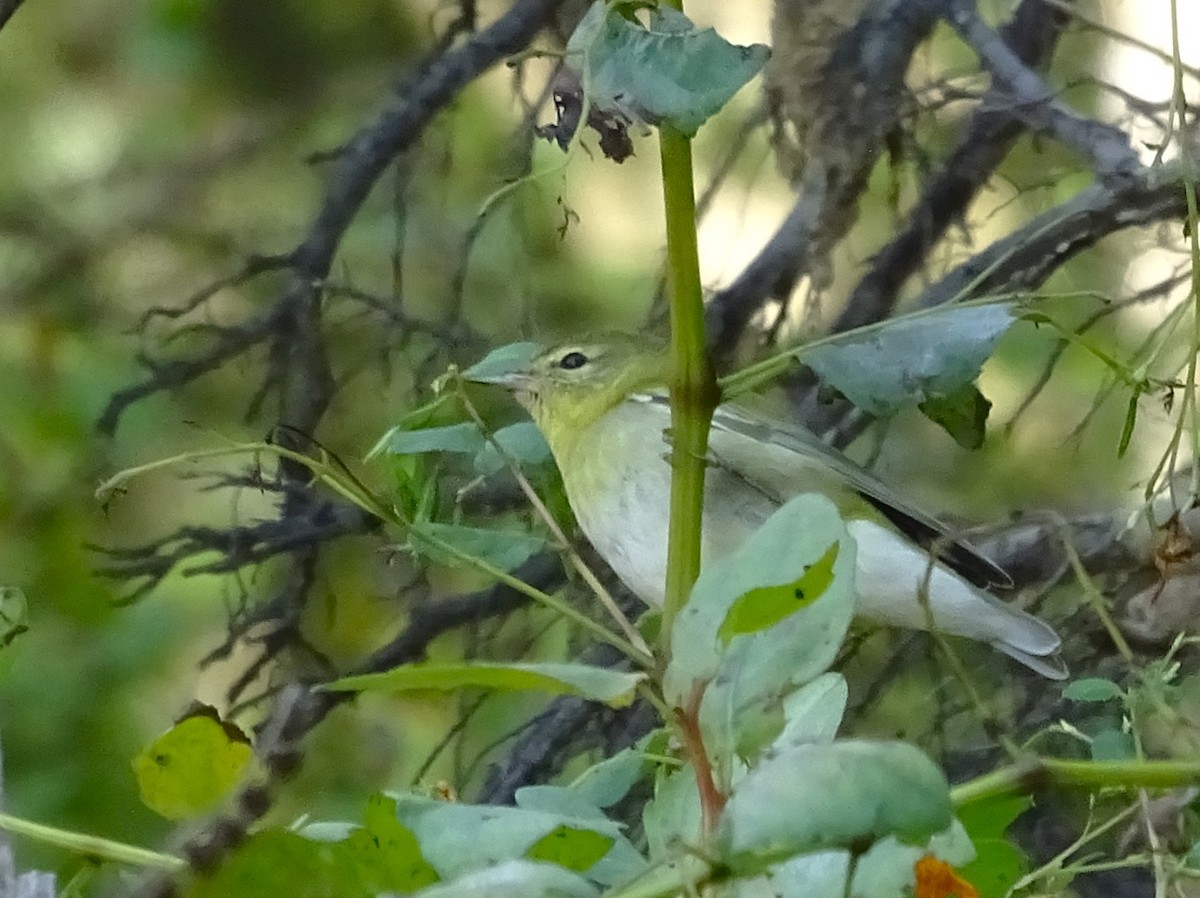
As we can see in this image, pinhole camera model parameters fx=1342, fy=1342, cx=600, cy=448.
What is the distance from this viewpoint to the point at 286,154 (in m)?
1.17

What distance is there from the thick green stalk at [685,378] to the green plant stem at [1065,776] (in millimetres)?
83

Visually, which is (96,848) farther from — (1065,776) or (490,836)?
(1065,776)

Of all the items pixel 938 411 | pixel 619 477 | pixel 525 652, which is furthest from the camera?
pixel 525 652

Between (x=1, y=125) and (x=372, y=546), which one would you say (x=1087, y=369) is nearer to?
(x=372, y=546)

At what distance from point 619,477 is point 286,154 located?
61cm

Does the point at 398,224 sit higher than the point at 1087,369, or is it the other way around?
the point at 398,224

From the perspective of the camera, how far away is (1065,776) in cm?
21

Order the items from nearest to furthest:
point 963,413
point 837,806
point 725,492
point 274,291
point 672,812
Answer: point 837,806 → point 672,812 → point 963,413 → point 725,492 → point 274,291

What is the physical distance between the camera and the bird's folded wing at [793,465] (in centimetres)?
65

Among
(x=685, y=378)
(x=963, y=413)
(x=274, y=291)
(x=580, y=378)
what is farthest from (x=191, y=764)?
(x=274, y=291)

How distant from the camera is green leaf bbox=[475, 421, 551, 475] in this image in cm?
44

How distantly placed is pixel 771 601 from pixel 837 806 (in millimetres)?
44

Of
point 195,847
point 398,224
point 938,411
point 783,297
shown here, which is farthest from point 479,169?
point 195,847

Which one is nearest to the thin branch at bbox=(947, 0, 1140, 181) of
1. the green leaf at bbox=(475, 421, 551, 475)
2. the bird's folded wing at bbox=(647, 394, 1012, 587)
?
the bird's folded wing at bbox=(647, 394, 1012, 587)
